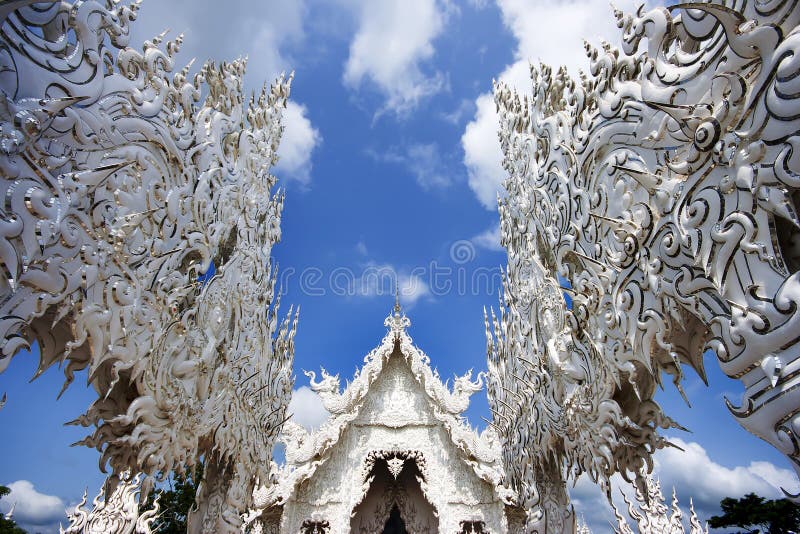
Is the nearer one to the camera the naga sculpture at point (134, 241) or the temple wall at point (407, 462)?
the naga sculpture at point (134, 241)

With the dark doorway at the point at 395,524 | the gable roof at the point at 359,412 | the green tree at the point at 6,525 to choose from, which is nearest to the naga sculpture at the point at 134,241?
the gable roof at the point at 359,412

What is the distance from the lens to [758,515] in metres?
13.8

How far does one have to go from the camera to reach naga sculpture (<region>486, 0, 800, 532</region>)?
2.68 metres

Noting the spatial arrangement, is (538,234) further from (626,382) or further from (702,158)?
(702,158)

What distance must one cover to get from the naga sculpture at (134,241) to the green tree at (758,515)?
1400cm

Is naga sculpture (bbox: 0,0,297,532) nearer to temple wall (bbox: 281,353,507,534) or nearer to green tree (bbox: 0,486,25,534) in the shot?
temple wall (bbox: 281,353,507,534)

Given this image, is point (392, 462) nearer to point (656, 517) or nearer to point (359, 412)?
point (359, 412)

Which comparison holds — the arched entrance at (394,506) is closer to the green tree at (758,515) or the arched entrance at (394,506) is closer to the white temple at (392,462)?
the white temple at (392,462)

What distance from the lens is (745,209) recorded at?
2875mm

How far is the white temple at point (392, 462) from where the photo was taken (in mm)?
9023

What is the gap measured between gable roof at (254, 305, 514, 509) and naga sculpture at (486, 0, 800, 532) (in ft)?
6.74

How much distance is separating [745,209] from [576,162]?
251cm

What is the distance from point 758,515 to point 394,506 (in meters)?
10.8

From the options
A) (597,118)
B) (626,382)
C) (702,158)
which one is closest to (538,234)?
(597,118)
